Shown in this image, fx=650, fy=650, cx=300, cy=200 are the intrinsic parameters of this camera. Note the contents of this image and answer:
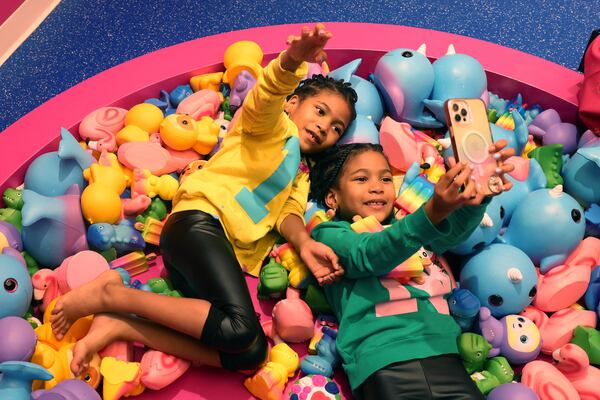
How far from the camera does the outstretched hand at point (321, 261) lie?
1.22 meters

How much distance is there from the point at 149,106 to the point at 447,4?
1.13m

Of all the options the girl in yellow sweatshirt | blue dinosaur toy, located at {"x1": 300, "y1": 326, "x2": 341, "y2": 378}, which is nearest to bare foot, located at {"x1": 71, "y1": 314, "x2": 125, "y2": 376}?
the girl in yellow sweatshirt

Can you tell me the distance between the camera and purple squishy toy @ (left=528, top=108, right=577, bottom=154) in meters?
1.56

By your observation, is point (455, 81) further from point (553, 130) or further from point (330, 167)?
point (330, 167)

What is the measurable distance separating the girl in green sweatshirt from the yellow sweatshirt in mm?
115

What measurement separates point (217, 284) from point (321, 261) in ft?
0.67

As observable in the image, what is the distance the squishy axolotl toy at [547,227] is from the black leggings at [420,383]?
1.14ft

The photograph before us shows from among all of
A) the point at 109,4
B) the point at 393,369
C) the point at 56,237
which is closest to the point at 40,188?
the point at 56,237

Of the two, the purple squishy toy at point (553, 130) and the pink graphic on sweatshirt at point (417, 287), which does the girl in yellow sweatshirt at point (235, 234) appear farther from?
the purple squishy toy at point (553, 130)

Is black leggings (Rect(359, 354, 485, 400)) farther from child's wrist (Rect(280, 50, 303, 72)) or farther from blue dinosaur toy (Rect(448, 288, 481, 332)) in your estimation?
child's wrist (Rect(280, 50, 303, 72))

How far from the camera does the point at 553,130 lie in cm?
158

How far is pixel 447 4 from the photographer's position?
2170 millimetres

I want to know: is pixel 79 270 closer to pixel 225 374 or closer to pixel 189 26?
pixel 225 374

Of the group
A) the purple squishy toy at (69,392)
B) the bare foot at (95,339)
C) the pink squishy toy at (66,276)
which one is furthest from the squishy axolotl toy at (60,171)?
the purple squishy toy at (69,392)
